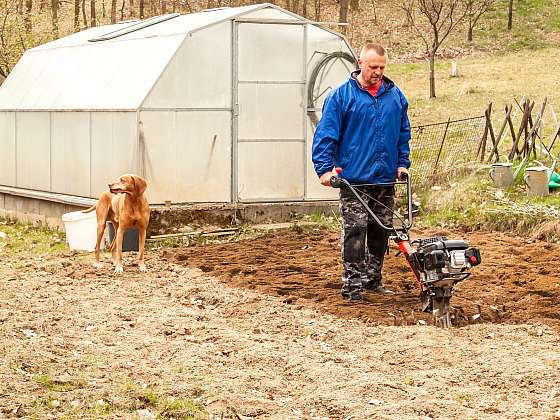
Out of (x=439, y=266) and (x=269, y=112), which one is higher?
(x=269, y=112)

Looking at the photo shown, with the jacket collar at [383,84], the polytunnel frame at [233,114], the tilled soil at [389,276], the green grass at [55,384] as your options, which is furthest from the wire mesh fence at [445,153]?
the green grass at [55,384]

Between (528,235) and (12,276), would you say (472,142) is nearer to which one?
(528,235)

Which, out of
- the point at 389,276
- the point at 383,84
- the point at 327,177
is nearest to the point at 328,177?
the point at 327,177

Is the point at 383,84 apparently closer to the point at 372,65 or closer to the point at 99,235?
the point at 372,65

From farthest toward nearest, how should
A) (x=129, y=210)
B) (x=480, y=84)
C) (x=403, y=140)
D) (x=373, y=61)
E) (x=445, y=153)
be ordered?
(x=480, y=84), (x=445, y=153), (x=129, y=210), (x=403, y=140), (x=373, y=61)

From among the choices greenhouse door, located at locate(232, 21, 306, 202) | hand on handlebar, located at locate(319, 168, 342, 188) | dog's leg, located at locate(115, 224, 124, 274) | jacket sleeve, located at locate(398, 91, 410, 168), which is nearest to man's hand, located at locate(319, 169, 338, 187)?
hand on handlebar, located at locate(319, 168, 342, 188)

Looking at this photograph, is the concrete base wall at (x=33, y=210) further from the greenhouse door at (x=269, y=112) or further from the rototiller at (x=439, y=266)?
the rototiller at (x=439, y=266)

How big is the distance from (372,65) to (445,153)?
7.94 meters

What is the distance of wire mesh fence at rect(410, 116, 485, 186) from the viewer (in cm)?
1516

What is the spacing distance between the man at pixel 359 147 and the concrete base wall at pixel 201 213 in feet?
16.2

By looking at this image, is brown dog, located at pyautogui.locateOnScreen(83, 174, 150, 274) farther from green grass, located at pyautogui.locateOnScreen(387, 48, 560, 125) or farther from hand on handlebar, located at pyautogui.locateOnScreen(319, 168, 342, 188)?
green grass, located at pyautogui.locateOnScreen(387, 48, 560, 125)

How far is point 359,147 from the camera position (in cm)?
852

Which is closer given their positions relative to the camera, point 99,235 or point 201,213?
point 99,235

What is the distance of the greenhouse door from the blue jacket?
548 cm
